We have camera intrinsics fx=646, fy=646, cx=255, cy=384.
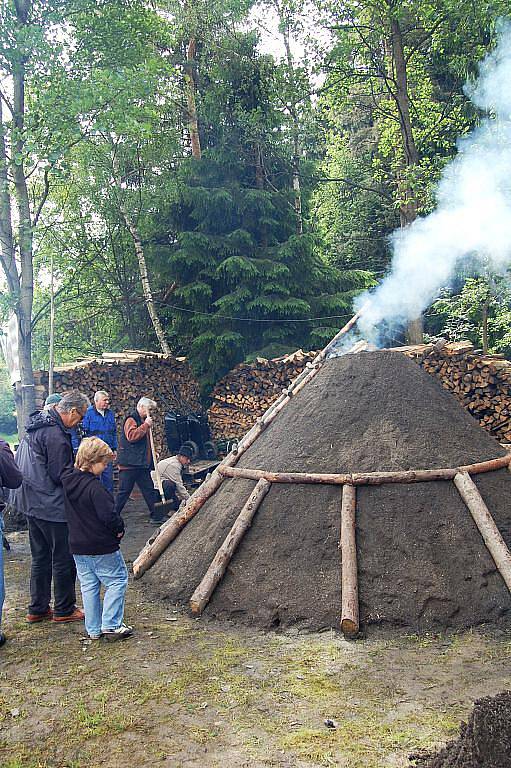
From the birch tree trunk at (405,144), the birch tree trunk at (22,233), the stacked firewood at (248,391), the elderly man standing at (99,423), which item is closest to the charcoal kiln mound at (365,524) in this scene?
the elderly man standing at (99,423)

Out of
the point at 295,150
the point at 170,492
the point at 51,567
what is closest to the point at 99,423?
the point at 170,492

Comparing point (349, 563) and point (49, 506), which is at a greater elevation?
point (49, 506)

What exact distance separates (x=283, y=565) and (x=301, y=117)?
16.5m

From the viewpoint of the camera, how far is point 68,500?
5.01m

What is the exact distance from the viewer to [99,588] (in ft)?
16.4

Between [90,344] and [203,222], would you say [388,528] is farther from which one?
[90,344]

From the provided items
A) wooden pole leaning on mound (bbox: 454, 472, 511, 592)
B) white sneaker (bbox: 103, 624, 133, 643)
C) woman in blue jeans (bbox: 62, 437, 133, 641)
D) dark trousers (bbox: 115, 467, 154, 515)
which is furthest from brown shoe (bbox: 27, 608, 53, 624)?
wooden pole leaning on mound (bbox: 454, 472, 511, 592)

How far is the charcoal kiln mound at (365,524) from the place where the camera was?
502 cm

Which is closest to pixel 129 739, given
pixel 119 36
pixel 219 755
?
pixel 219 755

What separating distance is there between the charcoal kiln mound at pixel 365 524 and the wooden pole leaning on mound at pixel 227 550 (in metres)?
0.07

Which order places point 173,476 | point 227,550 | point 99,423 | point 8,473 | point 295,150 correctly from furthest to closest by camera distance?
point 295,150, point 173,476, point 99,423, point 227,550, point 8,473

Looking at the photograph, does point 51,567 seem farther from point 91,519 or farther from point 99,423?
point 99,423

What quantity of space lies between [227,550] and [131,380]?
7422 millimetres

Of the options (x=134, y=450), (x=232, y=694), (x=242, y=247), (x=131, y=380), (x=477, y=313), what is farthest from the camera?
(x=477, y=313)
